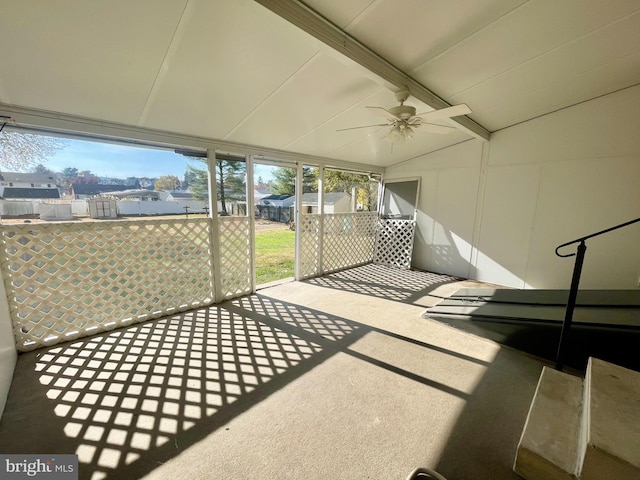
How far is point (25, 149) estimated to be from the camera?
2320 mm

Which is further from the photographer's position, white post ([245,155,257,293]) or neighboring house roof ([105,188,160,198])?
white post ([245,155,257,293])

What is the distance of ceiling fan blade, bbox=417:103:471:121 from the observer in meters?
2.21

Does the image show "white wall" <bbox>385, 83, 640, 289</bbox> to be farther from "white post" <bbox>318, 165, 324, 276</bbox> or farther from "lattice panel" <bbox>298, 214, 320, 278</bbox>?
"lattice panel" <bbox>298, 214, 320, 278</bbox>

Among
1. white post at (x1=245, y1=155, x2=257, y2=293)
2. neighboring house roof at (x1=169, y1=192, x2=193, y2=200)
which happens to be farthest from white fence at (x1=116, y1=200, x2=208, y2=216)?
white post at (x1=245, y1=155, x2=257, y2=293)

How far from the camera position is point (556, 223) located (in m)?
3.84

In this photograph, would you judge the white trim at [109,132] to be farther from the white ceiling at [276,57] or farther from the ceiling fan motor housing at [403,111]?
the ceiling fan motor housing at [403,111]

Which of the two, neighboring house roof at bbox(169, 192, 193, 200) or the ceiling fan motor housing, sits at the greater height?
the ceiling fan motor housing

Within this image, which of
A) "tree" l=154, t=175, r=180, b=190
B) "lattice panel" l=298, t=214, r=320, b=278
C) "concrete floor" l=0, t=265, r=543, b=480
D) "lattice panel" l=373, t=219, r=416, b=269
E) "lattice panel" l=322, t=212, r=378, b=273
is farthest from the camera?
"lattice panel" l=373, t=219, r=416, b=269

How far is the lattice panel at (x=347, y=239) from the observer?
512 cm

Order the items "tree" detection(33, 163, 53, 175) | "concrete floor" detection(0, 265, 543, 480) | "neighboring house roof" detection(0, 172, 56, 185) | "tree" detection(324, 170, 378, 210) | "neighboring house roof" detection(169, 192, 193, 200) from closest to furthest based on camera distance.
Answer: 1. "concrete floor" detection(0, 265, 543, 480)
2. "neighboring house roof" detection(0, 172, 56, 185)
3. "tree" detection(33, 163, 53, 175)
4. "neighboring house roof" detection(169, 192, 193, 200)
5. "tree" detection(324, 170, 378, 210)

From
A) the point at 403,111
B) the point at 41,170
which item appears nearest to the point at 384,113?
the point at 403,111

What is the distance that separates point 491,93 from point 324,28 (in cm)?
234

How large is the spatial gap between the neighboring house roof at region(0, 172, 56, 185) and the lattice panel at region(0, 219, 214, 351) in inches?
16.2

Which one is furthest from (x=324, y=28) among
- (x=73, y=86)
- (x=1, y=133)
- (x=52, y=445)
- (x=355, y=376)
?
(x=52, y=445)
